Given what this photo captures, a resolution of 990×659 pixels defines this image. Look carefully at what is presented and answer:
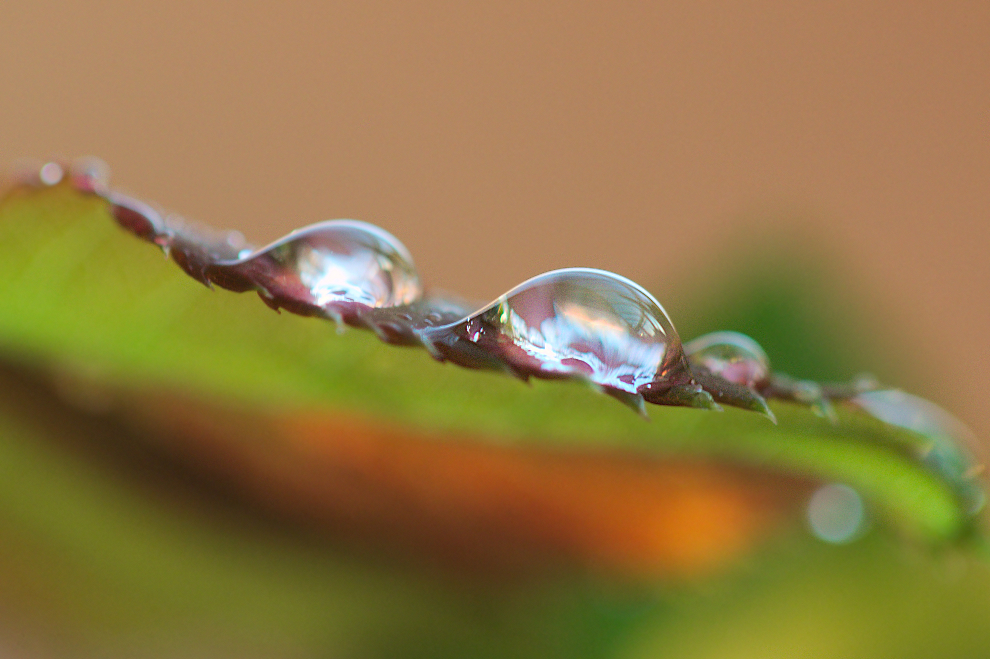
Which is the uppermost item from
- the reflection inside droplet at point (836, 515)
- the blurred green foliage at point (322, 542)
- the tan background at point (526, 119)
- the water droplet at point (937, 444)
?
the tan background at point (526, 119)

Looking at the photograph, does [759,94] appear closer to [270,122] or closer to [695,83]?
[695,83]

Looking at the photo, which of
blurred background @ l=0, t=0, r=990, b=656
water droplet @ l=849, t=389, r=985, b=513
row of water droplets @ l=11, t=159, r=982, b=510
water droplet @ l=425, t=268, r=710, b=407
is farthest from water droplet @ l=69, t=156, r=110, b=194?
blurred background @ l=0, t=0, r=990, b=656

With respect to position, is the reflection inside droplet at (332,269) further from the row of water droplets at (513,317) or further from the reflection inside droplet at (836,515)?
the reflection inside droplet at (836,515)

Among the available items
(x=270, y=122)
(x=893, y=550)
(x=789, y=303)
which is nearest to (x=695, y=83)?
(x=270, y=122)

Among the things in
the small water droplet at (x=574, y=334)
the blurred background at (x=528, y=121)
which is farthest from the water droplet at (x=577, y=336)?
the blurred background at (x=528, y=121)

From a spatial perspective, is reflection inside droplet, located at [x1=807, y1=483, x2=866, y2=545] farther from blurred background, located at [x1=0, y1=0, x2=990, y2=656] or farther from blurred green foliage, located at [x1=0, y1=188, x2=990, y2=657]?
blurred background, located at [x1=0, y1=0, x2=990, y2=656]

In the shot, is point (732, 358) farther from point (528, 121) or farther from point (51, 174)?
point (528, 121)

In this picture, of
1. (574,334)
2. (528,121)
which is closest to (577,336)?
(574,334)
